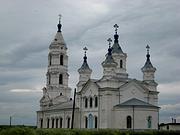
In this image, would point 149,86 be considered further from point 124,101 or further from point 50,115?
point 50,115

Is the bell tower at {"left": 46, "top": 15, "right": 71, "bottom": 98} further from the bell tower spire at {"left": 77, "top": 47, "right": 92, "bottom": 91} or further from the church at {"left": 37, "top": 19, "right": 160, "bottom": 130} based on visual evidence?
the bell tower spire at {"left": 77, "top": 47, "right": 92, "bottom": 91}

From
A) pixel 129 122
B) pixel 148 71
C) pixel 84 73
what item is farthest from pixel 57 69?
pixel 129 122

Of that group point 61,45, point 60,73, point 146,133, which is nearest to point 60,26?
point 61,45

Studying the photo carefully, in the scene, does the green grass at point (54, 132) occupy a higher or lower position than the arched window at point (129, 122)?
lower

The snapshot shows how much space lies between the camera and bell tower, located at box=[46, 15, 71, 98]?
7269 cm

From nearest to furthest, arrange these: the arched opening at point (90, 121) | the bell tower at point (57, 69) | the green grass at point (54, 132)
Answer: the green grass at point (54, 132) → the arched opening at point (90, 121) → the bell tower at point (57, 69)

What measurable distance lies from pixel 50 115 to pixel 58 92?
14.2ft

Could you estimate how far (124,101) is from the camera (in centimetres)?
5788

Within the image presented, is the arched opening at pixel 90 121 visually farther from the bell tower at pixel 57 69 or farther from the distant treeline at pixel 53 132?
the distant treeline at pixel 53 132

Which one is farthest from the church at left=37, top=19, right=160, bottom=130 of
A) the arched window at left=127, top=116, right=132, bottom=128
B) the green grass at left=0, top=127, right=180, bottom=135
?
the green grass at left=0, top=127, right=180, bottom=135

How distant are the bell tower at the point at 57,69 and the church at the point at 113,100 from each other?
0.43 m

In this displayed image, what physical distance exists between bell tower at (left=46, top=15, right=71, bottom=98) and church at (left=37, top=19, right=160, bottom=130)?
434 millimetres

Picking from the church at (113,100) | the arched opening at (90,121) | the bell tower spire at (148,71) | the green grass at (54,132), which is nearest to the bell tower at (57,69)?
the church at (113,100)

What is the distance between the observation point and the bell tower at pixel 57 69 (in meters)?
72.7
